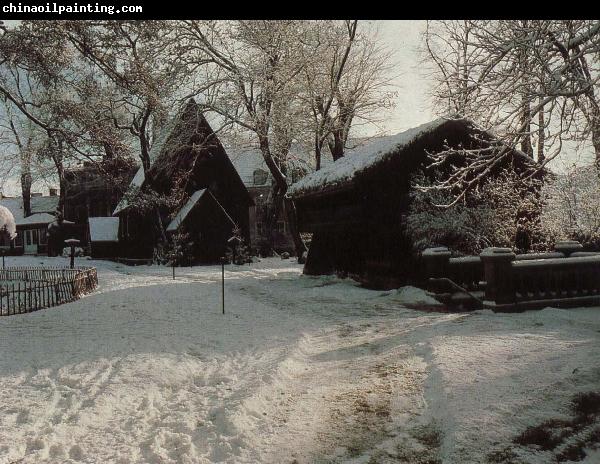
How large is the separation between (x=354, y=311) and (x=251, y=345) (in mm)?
4333

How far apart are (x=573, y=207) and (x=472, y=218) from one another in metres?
6.06

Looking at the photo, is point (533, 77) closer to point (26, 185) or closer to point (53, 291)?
point (53, 291)

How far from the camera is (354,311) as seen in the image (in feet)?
41.0

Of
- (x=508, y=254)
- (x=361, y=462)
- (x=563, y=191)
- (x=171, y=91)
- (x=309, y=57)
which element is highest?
(x=309, y=57)

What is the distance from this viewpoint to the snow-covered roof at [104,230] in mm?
40125

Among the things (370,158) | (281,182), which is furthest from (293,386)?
(281,182)

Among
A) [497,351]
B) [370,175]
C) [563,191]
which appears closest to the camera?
[497,351]

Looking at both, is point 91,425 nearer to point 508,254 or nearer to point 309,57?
point 508,254

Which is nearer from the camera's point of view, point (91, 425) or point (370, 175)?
point (91, 425)

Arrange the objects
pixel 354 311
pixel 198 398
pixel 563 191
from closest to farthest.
Result: 1. pixel 198 398
2. pixel 354 311
3. pixel 563 191

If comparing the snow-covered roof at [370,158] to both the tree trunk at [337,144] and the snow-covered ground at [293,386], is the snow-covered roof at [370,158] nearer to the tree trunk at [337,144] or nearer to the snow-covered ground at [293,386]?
the snow-covered ground at [293,386]

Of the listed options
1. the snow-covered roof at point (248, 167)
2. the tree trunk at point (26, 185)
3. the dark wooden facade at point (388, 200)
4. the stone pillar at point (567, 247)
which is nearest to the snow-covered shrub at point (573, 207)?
the dark wooden facade at point (388, 200)

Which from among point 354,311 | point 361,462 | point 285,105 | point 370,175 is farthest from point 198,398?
point 285,105

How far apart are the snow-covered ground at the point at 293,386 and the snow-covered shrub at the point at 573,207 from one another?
7.15 m
